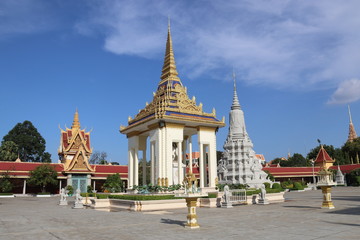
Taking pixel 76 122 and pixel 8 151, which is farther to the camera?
pixel 8 151

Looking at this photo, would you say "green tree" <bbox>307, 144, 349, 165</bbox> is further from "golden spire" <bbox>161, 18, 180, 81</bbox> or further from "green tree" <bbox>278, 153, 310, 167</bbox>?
"golden spire" <bbox>161, 18, 180, 81</bbox>

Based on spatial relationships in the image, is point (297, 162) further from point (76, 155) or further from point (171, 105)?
point (171, 105)

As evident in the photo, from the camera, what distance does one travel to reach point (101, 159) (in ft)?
262

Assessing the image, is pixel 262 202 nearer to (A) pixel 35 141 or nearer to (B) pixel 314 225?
(B) pixel 314 225

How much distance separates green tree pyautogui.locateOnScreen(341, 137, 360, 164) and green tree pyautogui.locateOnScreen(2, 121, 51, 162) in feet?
228

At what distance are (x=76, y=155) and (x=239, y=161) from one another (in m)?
21.8

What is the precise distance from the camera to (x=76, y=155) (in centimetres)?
4238

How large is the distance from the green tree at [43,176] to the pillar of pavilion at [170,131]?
1779 cm

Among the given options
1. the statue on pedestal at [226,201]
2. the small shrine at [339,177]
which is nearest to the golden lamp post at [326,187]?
the statue on pedestal at [226,201]

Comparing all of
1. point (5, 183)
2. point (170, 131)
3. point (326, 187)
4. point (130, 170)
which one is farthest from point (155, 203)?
point (5, 183)

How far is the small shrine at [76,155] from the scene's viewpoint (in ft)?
138

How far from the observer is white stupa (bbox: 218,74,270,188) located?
116 ft

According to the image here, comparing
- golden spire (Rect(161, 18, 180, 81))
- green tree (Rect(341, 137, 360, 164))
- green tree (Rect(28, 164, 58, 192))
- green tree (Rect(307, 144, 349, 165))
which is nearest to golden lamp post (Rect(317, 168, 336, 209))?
golden spire (Rect(161, 18, 180, 81))

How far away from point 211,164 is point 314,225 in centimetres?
1625
